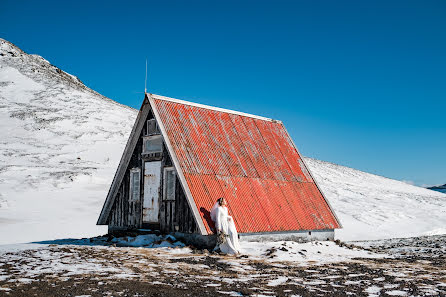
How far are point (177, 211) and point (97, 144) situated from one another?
108ft

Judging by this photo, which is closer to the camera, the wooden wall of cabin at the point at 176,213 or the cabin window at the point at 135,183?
the wooden wall of cabin at the point at 176,213

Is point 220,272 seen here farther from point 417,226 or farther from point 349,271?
point 417,226

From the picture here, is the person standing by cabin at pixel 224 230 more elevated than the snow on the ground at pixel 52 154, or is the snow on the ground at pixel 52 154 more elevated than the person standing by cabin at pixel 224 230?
the snow on the ground at pixel 52 154

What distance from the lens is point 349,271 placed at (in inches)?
428

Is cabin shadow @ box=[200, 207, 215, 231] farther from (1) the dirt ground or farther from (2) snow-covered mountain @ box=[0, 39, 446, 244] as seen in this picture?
(2) snow-covered mountain @ box=[0, 39, 446, 244]

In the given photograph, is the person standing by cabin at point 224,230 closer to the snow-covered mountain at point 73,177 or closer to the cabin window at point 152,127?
the cabin window at point 152,127

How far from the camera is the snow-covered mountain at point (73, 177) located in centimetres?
2436

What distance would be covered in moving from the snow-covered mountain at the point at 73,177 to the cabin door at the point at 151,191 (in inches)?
233

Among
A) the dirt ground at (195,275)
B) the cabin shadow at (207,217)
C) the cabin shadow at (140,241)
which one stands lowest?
the dirt ground at (195,275)

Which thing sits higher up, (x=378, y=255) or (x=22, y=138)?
(x=22, y=138)

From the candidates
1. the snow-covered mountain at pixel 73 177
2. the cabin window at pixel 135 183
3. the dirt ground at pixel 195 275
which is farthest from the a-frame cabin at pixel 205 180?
the snow-covered mountain at pixel 73 177

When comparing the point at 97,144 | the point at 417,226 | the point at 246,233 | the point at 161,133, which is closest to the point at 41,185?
the point at 97,144

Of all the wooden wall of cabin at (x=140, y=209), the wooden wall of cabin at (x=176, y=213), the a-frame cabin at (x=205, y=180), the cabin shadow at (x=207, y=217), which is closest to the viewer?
the cabin shadow at (x=207, y=217)

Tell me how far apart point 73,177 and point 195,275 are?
25.4m
